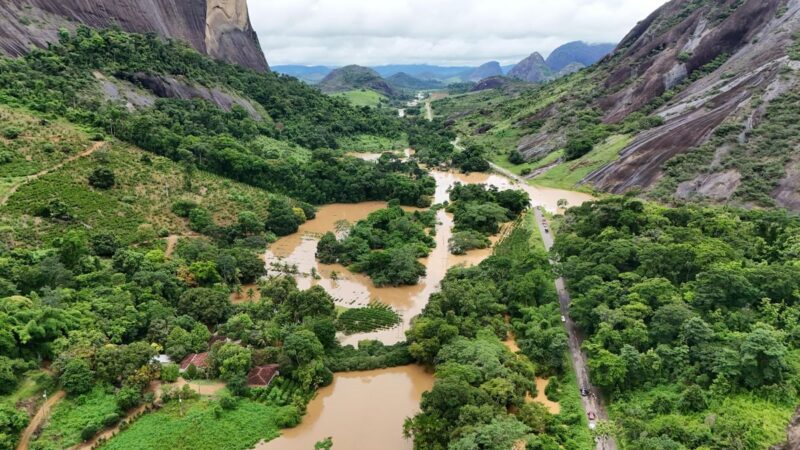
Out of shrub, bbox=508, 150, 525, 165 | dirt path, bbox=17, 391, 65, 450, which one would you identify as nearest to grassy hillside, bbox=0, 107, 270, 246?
dirt path, bbox=17, 391, 65, 450

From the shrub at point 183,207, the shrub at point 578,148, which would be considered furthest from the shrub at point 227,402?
the shrub at point 578,148

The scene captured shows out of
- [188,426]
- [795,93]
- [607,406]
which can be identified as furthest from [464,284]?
[795,93]

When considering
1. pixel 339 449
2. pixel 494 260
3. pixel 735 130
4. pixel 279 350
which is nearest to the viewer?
pixel 339 449

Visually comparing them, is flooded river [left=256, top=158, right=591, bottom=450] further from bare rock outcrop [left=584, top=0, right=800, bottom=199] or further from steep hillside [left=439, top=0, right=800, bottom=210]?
steep hillside [left=439, top=0, right=800, bottom=210]

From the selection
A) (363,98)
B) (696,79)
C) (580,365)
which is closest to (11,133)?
(580,365)

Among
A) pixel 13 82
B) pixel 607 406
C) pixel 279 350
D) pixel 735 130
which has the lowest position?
pixel 607 406

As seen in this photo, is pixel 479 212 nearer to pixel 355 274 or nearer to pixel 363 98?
pixel 355 274

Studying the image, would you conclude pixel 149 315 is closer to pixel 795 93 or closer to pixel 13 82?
pixel 13 82
